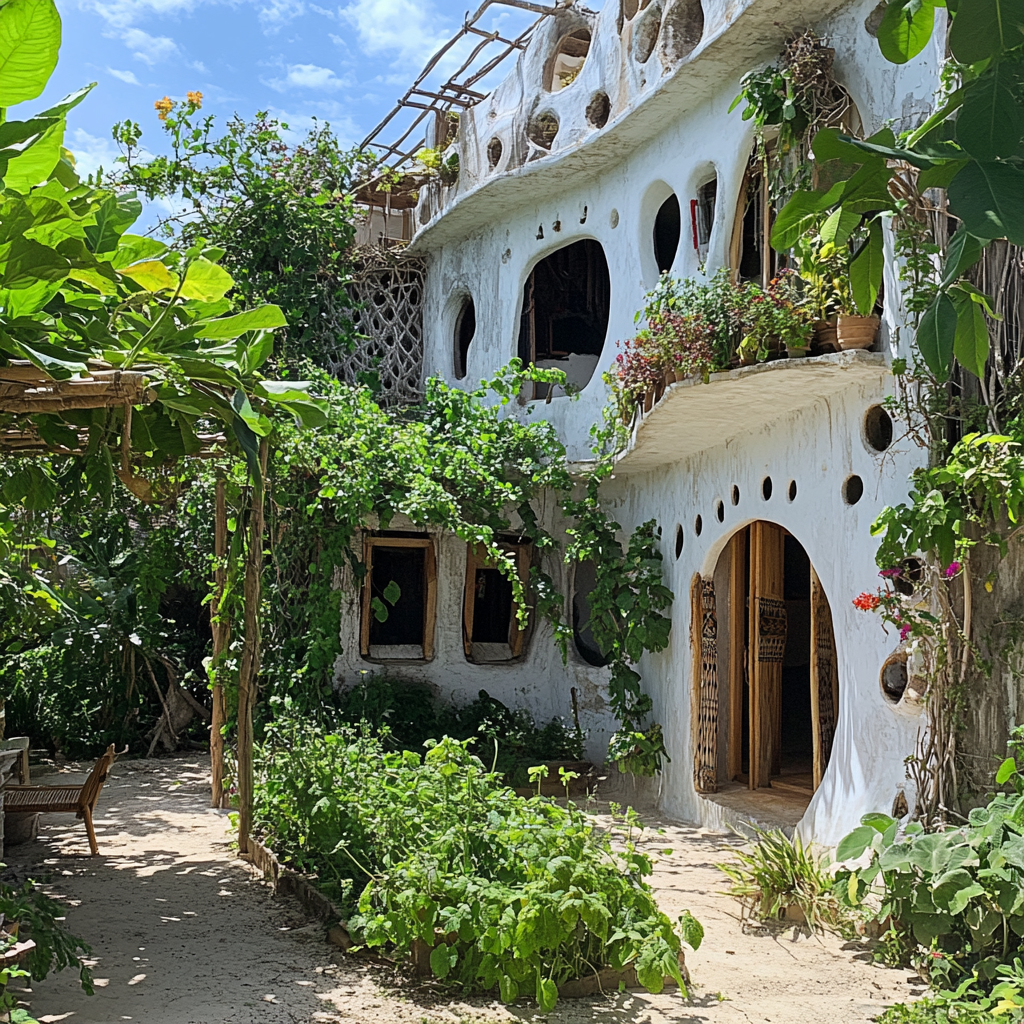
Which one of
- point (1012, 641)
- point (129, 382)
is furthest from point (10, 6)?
point (1012, 641)

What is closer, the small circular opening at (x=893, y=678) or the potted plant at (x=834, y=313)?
the potted plant at (x=834, y=313)

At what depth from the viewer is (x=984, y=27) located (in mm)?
1147

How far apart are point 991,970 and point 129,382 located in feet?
13.9

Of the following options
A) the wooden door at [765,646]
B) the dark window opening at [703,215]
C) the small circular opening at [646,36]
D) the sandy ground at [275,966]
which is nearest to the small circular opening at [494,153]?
the small circular opening at [646,36]

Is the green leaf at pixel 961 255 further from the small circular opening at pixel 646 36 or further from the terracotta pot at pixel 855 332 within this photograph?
the small circular opening at pixel 646 36

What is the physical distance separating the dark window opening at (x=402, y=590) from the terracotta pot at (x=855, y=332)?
259 inches

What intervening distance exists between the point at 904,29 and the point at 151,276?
10.2 feet

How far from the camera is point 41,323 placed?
3.22 meters

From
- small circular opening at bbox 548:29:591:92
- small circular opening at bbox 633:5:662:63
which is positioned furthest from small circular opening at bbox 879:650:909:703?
small circular opening at bbox 548:29:591:92

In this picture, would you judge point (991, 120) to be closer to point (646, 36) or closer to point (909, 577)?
point (909, 577)

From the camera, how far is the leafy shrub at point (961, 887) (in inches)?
179

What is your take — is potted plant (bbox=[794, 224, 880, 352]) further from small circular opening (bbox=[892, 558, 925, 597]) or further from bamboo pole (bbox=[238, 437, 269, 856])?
bamboo pole (bbox=[238, 437, 269, 856])

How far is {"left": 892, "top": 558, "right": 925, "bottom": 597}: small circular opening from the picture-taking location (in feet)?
19.6

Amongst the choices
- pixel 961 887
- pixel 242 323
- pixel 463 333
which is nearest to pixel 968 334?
pixel 242 323
